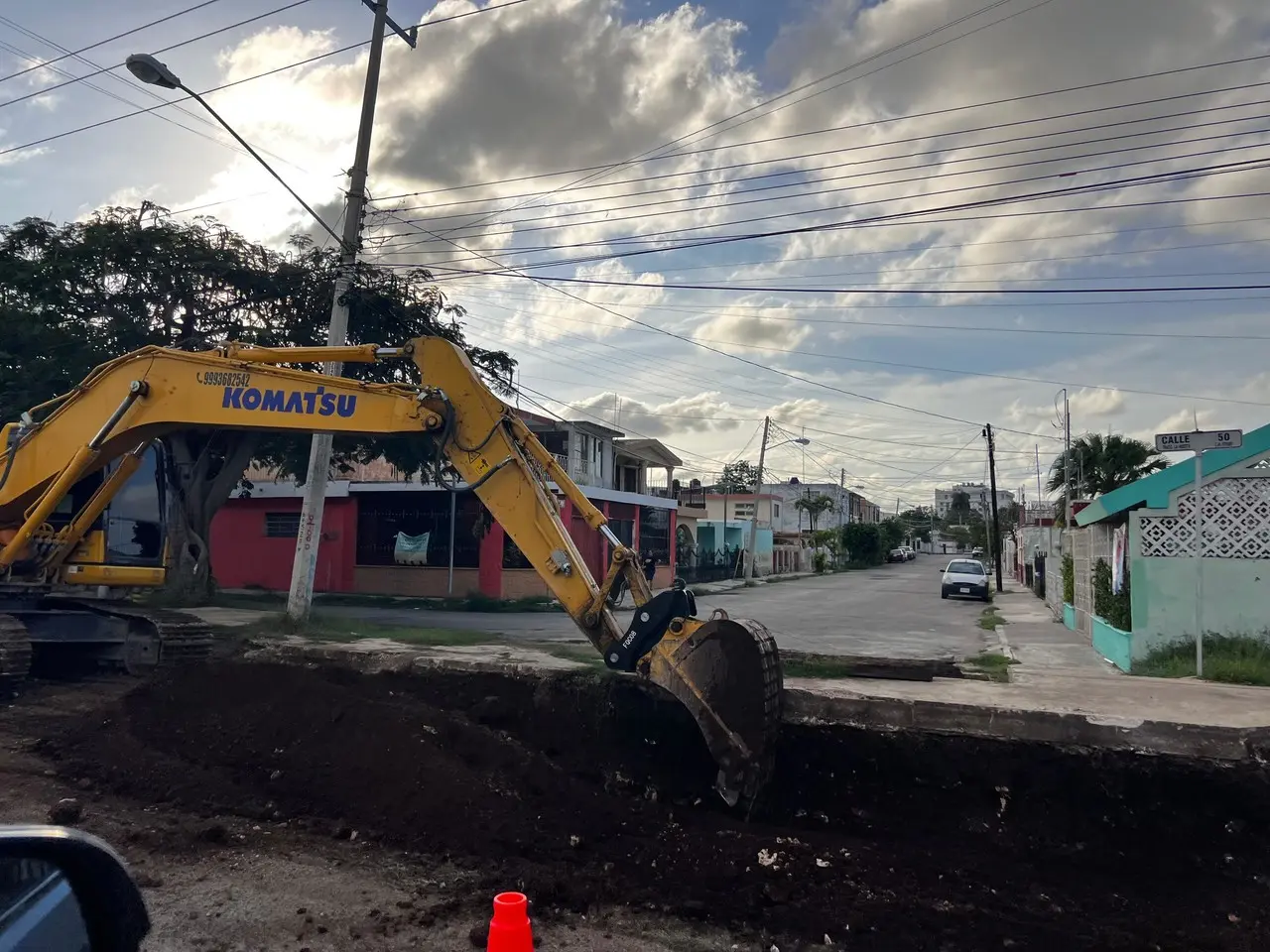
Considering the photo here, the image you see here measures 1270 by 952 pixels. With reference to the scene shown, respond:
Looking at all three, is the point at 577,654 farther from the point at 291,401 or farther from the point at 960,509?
the point at 960,509

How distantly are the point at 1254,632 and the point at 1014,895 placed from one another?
7.92 meters

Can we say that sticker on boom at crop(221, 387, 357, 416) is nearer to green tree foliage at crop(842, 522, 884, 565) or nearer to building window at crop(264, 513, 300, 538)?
building window at crop(264, 513, 300, 538)

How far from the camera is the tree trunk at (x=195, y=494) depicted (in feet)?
61.7

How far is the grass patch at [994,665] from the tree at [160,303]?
38.0 feet

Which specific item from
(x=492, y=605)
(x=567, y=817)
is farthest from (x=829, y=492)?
(x=567, y=817)

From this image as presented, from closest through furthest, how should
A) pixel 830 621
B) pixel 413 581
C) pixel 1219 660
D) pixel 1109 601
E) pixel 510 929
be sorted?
pixel 510 929 < pixel 1219 660 < pixel 1109 601 < pixel 830 621 < pixel 413 581

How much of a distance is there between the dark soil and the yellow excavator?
899 mm

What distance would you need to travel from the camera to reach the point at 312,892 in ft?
16.8

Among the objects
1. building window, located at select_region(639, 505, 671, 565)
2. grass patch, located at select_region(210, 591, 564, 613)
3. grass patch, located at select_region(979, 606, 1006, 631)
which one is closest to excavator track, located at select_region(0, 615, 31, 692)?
grass patch, located at select_region(210, 591, 564, 613)

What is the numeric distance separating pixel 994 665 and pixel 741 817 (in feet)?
20.5

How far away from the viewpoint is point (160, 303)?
714 inches

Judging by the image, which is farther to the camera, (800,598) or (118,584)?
(800,598)

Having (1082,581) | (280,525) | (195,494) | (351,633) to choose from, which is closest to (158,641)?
(351,633)

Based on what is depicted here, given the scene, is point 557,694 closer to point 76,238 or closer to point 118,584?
point 118,584
